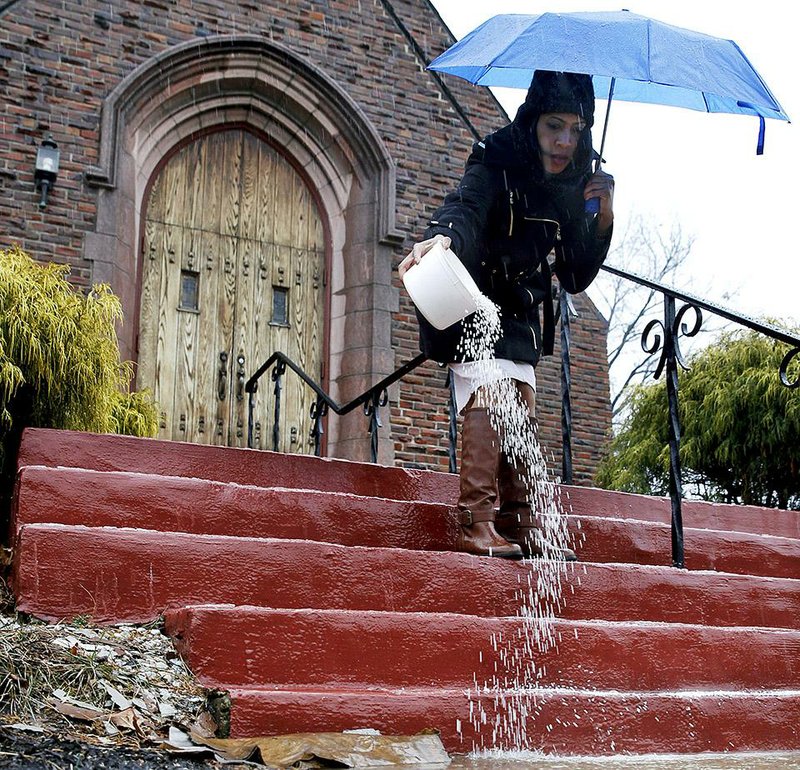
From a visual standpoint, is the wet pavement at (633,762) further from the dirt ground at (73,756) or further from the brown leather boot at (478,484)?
the brown leather boot at (478,484)

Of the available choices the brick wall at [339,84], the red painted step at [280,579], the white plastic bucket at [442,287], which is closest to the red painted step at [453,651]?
the red painted step at [280,579]

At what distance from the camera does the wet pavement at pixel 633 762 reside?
312 cm

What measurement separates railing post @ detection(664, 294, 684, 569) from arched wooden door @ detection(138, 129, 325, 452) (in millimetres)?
5087

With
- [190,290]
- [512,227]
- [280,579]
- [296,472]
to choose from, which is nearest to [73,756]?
[280,579]

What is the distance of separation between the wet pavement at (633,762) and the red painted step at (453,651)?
0.31 metres

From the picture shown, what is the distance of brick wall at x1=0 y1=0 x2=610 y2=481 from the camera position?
28.4 feet

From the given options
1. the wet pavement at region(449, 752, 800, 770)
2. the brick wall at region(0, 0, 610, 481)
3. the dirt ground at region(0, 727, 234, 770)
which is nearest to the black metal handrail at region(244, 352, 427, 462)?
the brick wall at region(0, 0, 610, 481)

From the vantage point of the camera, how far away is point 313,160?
10.1 m

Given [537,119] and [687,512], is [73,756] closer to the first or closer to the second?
[537,119]

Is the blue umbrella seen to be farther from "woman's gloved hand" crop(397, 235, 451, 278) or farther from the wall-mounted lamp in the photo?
the wall-mounted lamp

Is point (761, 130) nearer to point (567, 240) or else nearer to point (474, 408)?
point (567, 240)

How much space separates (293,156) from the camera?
32.9 ft

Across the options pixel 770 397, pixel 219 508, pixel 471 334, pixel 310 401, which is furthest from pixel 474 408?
pixel 770 397

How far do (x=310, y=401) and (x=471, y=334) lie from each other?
5.52 metres
